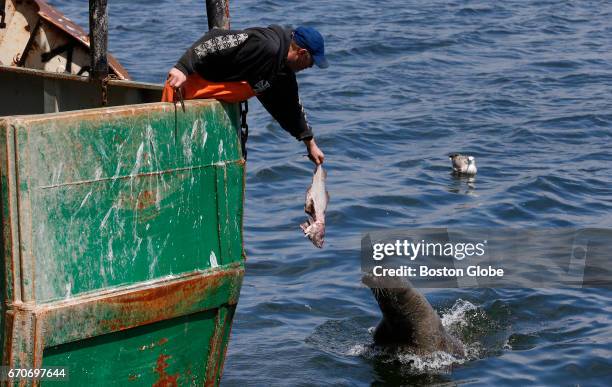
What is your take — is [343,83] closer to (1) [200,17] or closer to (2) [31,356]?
(1) [200,17]

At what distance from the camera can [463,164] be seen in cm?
1284

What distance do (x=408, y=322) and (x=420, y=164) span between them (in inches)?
207

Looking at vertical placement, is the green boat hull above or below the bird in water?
above

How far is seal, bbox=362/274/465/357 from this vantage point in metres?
8.52

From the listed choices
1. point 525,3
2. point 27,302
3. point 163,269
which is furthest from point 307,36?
point 525,3

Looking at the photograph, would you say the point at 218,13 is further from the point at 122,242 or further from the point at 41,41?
the point at 41,41

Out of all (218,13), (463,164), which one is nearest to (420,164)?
(463,164)

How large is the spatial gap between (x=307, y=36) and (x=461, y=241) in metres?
5.19

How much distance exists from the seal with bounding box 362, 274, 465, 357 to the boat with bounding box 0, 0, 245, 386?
7.27 feet

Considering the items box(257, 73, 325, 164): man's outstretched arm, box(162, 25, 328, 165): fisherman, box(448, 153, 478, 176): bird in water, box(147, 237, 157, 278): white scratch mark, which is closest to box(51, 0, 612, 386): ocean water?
box(448, 153, 478, 176): bird in water

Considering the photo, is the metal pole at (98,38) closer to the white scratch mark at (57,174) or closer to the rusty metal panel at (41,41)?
the rusty metal panel at (41,41)

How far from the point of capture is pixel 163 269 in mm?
6055

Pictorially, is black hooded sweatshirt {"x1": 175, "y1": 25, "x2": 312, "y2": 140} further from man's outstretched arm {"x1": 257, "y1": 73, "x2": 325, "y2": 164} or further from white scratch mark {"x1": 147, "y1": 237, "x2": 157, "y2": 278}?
white scratch mark {"x1": 147, "y1": 237, "x2": 157, "y2": 278}

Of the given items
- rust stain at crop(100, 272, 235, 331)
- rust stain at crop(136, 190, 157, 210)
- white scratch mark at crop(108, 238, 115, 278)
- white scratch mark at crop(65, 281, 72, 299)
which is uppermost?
rust stain at crop(136, 190, 157, 210)
